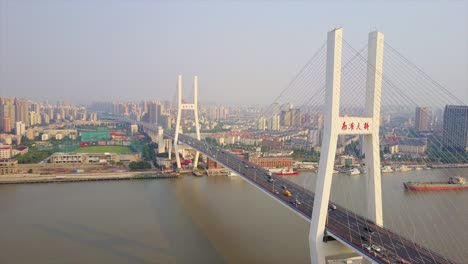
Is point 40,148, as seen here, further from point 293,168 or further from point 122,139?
point 293,168

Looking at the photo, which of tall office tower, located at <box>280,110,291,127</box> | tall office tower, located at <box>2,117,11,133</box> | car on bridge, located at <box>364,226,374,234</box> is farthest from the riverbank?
tall office tower, located at <box>2,117,11,133</box>

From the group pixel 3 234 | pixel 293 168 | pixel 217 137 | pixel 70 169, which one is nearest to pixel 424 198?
pixel 293 168

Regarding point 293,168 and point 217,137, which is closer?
point 293,168

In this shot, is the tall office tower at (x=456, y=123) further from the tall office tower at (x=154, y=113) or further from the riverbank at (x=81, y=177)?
the tall office tower at (x=154, y=113)

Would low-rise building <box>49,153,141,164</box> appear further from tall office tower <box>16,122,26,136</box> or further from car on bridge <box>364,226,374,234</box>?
car on bridge <box>364,226,374,234</box>

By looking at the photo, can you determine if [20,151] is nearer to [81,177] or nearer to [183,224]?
[81,177]

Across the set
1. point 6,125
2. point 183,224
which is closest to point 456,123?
point 183,224
